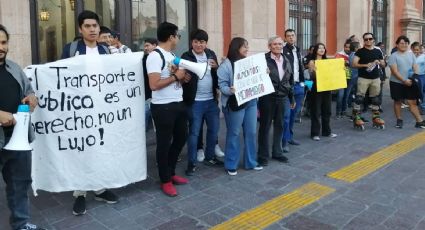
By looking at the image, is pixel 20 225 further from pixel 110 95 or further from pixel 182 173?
pixel 182 173

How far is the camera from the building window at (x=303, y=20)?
12164 millimetres

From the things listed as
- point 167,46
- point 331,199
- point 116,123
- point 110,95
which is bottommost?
point 331,199

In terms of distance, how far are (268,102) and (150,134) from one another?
2762mm

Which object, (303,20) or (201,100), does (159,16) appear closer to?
(201,100)

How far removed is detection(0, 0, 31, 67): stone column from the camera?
6.11m

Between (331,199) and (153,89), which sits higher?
(153,89)

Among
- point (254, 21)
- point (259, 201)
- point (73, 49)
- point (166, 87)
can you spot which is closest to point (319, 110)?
point (259, 201)

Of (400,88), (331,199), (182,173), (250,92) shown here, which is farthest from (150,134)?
(400,88)

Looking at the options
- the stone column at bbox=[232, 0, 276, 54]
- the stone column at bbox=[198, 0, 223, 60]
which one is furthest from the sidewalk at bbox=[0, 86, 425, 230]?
the stone column at bbox=[232, 0, 276, 54]

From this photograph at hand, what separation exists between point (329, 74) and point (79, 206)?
4651 millimetres

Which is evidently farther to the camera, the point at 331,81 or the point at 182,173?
the point at 331,81

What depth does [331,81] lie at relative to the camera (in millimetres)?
6859

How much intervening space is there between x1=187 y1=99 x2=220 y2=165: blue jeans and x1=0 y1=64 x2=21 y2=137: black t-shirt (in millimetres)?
2237

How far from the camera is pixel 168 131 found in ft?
14.2
